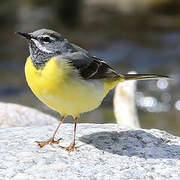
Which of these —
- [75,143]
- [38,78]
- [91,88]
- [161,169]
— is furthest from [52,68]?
[161,169]

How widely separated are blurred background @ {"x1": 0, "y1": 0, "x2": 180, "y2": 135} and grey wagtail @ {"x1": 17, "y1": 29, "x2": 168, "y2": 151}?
672cm

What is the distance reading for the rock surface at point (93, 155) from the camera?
5.42 m

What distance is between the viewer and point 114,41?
20844mm

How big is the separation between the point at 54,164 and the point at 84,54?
5.31 ft

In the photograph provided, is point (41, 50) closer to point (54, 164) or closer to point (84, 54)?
point (84, 54)

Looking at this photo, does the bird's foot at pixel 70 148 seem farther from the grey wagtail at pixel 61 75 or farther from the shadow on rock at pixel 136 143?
the shadow on rock at pixel 136 143

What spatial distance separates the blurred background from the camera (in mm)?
14750

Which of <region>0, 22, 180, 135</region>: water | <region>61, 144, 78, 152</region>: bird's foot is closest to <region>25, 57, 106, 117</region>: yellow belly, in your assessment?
<region>61, 144, 78, 152</region>: bird's foot

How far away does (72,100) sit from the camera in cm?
583

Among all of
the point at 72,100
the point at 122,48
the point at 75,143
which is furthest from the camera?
the point at 122,48

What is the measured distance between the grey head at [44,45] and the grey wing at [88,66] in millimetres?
168

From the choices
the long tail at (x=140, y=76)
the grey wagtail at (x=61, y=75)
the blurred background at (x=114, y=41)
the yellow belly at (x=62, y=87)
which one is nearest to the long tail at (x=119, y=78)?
the long tail at (x=140, y=76)

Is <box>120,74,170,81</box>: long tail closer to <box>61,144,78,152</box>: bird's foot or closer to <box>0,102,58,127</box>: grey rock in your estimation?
<box>61,144,78,152</box>: bird's foot

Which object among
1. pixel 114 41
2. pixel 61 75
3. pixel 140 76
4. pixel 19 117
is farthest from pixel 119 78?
pixel 114 41
